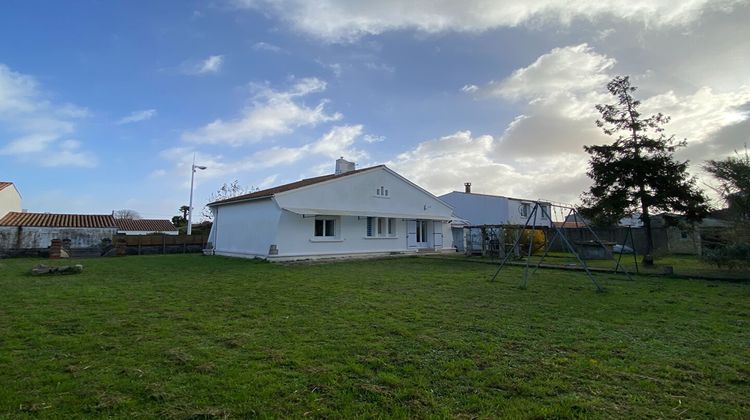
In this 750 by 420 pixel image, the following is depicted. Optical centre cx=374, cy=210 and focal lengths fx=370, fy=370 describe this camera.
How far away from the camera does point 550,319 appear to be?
6.67 m

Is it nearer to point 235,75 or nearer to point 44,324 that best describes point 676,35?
point 235,75

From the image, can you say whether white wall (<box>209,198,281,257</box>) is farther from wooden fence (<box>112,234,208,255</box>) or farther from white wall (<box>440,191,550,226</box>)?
white wall (<box>440,191,550,226</box>)

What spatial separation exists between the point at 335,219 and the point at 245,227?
5251mm

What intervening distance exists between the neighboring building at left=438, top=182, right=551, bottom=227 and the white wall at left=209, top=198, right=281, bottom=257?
22.5m

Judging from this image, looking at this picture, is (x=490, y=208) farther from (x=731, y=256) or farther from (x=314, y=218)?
(x=731, y=256)

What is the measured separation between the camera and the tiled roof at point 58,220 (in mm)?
24656

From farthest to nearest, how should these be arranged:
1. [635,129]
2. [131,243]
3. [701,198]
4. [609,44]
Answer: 1. [131,243]
2. [635,129]
3. [701,198]
4. [609,44]

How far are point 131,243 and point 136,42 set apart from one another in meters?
15.9

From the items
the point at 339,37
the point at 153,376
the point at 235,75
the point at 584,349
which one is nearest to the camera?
the point at 153,376

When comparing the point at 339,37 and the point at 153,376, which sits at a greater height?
the point at 339,37

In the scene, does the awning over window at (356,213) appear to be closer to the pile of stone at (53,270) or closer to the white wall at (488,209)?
the pile of stone at (53,270)

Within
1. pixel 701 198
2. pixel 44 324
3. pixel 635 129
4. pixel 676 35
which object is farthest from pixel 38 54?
pixel 701 198

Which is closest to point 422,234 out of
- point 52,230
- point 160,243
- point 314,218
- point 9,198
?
point 314,218

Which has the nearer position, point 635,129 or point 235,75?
point 235,75
